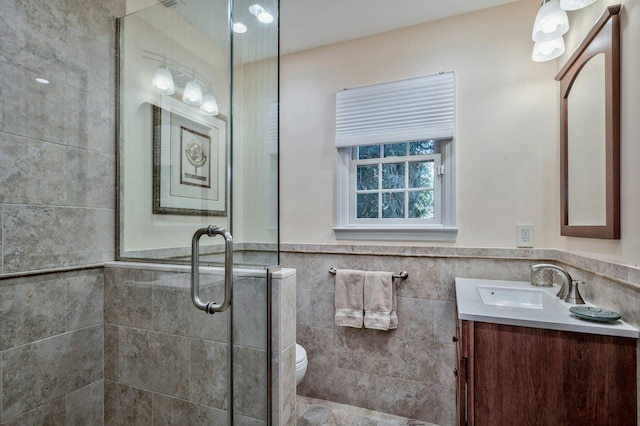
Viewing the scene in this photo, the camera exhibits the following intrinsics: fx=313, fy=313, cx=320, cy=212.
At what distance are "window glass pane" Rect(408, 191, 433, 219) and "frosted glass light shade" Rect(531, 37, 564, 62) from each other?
926mm

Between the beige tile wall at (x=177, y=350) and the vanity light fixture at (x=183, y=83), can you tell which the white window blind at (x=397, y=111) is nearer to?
the vanity light fixture at (x=183, y=83)

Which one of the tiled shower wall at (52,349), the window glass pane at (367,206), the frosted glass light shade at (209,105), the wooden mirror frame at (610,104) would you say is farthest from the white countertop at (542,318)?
the tiled shower wall at (52,349)

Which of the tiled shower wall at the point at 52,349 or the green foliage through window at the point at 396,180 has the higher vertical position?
the green foliage through window at the point at 396,180

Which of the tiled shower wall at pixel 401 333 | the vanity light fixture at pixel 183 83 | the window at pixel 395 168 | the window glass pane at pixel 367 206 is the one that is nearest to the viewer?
the vanity light fixture at pixel 183 83

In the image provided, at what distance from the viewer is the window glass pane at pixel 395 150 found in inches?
87.2

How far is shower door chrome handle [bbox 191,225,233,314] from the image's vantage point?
1201 mm

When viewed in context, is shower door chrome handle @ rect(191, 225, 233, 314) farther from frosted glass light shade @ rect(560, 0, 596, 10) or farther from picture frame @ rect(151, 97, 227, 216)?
frosted glass light shade @ rect(560, 0, 596, 10)

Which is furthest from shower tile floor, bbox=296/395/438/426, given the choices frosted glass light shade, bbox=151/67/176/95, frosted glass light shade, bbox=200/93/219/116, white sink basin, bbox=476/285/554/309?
frosted glass light shade, bbox=151/67/176/95

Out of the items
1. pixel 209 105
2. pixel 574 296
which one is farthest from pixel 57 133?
A: pixel 574 296

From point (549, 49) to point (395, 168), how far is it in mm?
1036

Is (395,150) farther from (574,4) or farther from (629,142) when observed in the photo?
(629,142)

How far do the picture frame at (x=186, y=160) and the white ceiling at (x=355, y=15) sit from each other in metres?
1.01

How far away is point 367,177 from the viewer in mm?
2309

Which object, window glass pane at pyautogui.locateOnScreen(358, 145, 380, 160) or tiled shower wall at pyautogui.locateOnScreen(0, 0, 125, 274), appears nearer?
tiled shower wall at pyautogui.locateOnScreen(0, 0, 125, 274)
